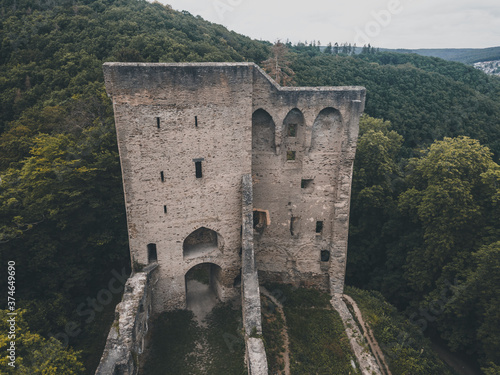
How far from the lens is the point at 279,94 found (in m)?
17.7

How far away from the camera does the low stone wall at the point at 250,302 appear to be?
13.8 meters

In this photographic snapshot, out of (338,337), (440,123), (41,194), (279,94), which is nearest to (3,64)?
(41,194)

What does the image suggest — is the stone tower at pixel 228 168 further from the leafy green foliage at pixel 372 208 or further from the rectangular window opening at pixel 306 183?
the leafy green foliage at pixel 372 208

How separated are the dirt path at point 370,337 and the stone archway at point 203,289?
7.73m

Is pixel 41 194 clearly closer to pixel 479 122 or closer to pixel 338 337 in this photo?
pixel 338 337

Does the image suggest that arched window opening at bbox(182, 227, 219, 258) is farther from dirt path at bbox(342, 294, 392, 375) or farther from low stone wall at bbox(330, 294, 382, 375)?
dirt path at bbox(342, 294, 392, 375)

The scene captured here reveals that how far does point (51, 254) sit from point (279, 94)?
1517 cm

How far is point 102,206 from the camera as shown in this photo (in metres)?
22.7

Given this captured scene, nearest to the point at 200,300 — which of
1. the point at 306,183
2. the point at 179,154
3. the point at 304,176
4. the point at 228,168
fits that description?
the point at 228,168

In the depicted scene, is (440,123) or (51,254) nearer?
(51,254)

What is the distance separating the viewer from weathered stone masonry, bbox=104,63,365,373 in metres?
15.7

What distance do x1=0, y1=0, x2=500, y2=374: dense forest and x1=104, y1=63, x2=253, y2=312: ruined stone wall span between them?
5.86 metres

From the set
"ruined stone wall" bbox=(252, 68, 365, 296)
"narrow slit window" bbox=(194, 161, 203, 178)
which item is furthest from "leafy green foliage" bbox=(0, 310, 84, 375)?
"ruined stone wall" bbox=(252, 68, 365, 296)

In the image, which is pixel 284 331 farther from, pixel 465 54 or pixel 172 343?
pixel 465 54
